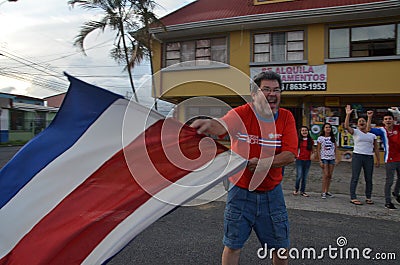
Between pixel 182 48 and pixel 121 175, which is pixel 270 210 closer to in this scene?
pixel 121 175

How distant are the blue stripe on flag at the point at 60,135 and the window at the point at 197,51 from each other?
39.9 feet

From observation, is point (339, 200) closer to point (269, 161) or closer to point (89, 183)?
point (269, 161)

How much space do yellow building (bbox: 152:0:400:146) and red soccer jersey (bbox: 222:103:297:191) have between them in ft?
33.7

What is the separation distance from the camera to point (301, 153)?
6.77m

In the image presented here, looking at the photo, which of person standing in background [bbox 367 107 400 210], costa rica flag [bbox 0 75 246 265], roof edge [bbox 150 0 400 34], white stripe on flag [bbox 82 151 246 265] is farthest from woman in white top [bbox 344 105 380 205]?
roof edge [bbox 150 0 400 34]

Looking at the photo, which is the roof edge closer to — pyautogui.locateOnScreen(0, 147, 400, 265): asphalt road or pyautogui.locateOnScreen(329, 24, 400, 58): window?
pyautogui.locateOnScreen(329, 24, 400, 58): window

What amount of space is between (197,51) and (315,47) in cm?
498

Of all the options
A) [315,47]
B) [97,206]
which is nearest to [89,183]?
[97,206]

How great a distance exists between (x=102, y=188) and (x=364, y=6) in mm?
12023

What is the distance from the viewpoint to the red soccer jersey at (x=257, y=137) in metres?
2.33

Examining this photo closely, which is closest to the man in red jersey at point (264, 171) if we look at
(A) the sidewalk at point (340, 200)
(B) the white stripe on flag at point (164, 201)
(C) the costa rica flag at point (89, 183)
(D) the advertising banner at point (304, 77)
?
(B) the white stripe on flag at point (164, 201)

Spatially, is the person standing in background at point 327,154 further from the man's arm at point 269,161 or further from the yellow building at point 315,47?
the yellow building at point 315,47

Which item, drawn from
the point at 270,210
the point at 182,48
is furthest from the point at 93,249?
the point at 182,48

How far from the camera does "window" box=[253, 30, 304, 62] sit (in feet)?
41.3
